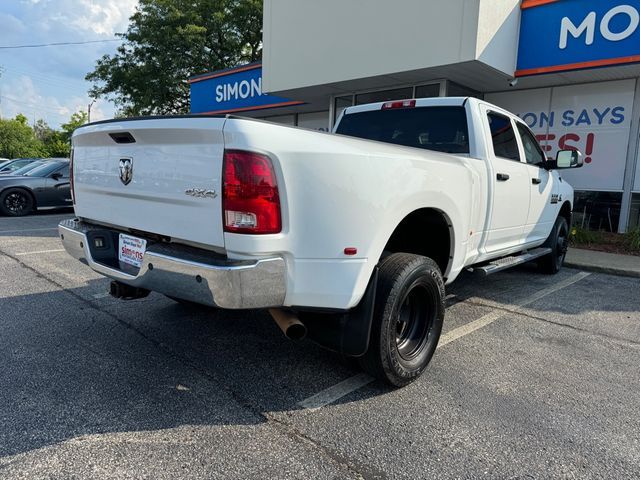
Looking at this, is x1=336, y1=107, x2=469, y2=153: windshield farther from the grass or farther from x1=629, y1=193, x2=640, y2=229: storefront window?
x1=629, y1=193, x2=640, y2=229: storefront window

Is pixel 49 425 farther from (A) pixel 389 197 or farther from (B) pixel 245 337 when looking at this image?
(A) pixel 389 197

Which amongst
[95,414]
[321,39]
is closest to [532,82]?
[321,39]

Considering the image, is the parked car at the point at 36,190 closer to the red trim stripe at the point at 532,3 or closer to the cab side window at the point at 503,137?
the cab side window at the point at 503,137

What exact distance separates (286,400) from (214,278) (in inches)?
40.7

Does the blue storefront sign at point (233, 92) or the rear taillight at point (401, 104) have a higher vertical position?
the blue storefront sign at point (233, 92)

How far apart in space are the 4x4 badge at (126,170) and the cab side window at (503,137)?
10.2ft

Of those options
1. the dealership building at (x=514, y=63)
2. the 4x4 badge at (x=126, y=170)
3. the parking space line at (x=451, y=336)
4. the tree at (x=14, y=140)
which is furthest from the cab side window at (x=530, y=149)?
the tree at (x=14, y=140)

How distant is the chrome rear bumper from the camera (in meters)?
2.33

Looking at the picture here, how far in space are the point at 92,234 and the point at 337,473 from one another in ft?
7.42

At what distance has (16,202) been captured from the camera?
11812mm

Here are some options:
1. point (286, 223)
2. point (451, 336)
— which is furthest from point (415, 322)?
point (286, 223)

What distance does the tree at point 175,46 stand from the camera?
75.0 ft

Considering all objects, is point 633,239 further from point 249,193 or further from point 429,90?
point 249,193

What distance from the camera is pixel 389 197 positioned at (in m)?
2.79
